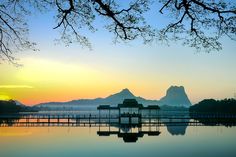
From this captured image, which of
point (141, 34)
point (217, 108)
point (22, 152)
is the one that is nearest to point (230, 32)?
point (141, 34)

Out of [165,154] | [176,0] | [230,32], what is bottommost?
[165,154]

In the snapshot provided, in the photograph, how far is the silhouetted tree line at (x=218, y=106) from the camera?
72250mm

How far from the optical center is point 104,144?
26734 mm

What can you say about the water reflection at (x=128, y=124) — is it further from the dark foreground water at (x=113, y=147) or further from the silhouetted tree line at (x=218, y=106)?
the silhouetted tree line at (x=218, y=106)

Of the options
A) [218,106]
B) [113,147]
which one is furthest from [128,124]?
[218,106]

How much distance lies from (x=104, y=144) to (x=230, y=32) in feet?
74.5

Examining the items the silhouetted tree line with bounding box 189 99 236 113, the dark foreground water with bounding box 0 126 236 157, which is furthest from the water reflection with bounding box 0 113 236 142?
the silhouetted tree line with bounding box 189 99 236 113

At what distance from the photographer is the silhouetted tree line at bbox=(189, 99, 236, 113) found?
2844 inches

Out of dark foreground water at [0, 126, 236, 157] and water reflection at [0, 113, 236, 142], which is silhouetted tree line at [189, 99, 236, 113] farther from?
dark foreground water at [0, 126, 236, 157]

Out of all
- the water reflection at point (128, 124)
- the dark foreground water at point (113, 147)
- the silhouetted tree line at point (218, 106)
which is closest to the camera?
the dark foreground water at point (113, 147)

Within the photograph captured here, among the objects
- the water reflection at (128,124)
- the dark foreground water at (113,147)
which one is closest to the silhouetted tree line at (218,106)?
the water reflection at (128,124)

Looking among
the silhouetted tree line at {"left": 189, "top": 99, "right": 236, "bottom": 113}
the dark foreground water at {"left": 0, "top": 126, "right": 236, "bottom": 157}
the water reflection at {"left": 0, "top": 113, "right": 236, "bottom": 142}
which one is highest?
the silhouetted tree line at {"left": 189, "top": 99, "right": 236, "bottom": 113}

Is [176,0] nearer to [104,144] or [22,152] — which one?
[22,152]

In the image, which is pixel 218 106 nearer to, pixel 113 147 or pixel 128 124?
pixel 128 124
